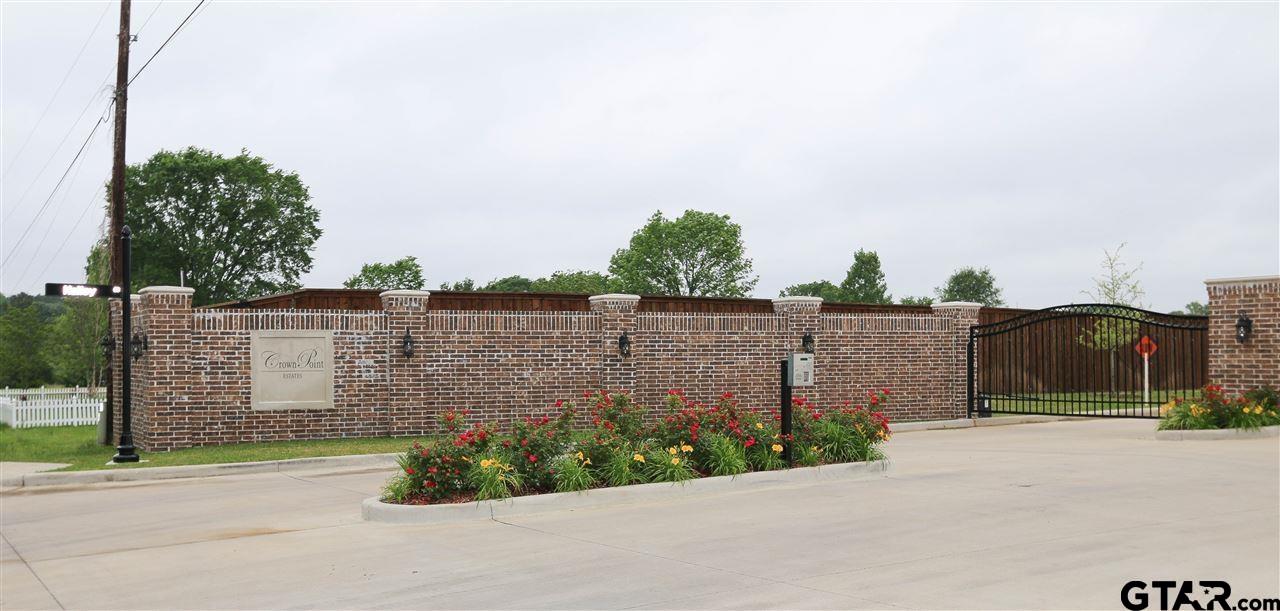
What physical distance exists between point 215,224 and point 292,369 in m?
34.1

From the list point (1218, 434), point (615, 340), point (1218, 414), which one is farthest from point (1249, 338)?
point (615, 340)

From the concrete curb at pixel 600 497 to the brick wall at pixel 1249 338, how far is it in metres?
10.2

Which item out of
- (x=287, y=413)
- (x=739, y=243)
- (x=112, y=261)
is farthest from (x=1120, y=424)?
(x=739, y=243)

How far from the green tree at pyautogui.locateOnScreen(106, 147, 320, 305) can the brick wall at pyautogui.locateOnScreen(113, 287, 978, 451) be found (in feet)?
97.6

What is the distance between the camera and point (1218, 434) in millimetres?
17734

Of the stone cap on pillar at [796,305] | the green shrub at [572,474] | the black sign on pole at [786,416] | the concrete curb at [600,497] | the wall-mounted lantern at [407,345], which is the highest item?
the stone cap on pillar at [796,305]

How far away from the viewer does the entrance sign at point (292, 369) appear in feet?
59.6

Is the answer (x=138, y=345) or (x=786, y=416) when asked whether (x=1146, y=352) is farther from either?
(x=138, y=345)

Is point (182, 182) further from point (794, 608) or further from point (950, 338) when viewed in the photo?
point (794, 608)

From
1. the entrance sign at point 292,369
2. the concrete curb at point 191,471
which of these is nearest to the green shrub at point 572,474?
the concrete curb at point 191,471

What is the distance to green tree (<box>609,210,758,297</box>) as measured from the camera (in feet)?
189

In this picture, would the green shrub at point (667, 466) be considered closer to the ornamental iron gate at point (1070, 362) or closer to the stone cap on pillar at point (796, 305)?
the stone cap on pillar at point (796, 305)

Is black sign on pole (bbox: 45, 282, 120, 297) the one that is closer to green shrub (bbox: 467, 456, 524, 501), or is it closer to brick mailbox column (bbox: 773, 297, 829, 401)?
green shrub (bbox: 467, 456, 524, 501)

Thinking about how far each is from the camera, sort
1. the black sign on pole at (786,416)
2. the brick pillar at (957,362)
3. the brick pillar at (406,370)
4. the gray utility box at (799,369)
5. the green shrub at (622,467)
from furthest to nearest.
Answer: the brick pillar at (957,362), the brick pillar at (406,370), the gray utility box at (799,369), the black sign on pole at (786,416), the green shrub at (622,467)
